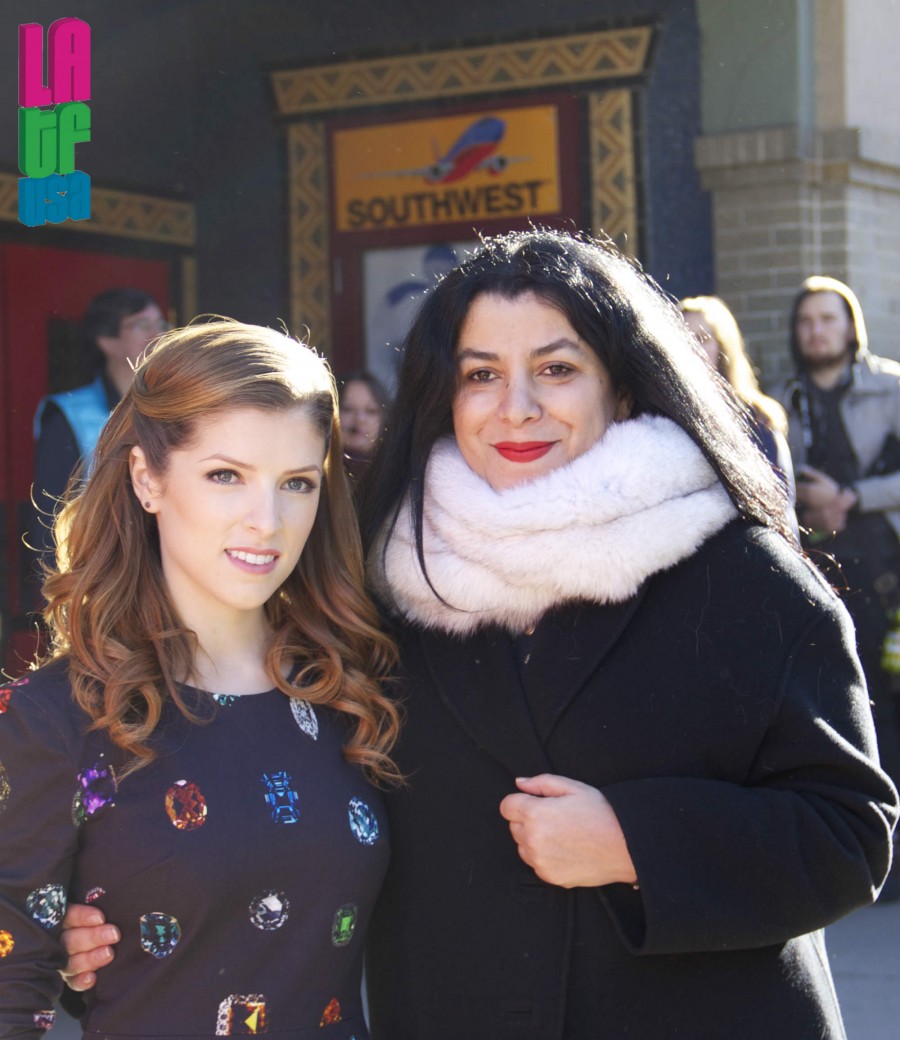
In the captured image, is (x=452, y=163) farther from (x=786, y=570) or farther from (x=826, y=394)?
(x=786, y=570)

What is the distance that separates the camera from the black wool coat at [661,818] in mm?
1968

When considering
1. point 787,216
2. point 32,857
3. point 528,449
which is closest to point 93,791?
point 32,857

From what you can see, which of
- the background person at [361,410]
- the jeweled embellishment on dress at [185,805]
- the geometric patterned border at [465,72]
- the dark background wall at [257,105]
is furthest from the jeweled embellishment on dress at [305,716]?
the geometric patterned border at [465,72]

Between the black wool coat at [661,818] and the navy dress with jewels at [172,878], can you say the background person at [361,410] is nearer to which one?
the black wool coat at [661,818]

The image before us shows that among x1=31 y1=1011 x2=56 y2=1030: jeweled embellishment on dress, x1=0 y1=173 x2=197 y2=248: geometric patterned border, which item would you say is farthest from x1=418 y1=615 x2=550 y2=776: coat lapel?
x1=0 y1=173 x2=197 y2=248: geometric patterned border

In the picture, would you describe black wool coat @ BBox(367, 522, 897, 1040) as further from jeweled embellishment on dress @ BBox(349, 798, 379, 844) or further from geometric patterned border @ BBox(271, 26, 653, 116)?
geometric patterned border @ BBox(271, 26, 653, 116)

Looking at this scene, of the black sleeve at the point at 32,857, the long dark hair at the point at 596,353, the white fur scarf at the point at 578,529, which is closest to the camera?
the black sleeve at the point at 32,857

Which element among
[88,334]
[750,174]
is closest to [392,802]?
[88,334]

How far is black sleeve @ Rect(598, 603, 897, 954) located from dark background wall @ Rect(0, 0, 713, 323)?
4134 millimetres

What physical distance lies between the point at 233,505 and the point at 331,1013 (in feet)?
2.36

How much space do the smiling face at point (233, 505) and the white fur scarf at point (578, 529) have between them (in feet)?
0.80

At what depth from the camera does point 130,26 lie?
18.7 ft

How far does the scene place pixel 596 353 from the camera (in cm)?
222

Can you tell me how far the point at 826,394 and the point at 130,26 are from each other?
3.01 m
